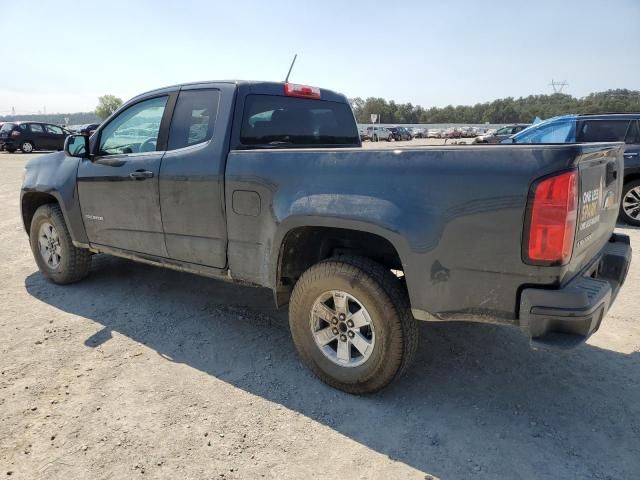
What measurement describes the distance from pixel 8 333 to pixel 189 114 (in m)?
2.28

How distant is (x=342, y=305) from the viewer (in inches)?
110

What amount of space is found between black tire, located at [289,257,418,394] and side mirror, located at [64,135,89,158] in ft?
8.43

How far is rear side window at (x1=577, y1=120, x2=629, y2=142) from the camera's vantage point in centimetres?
783

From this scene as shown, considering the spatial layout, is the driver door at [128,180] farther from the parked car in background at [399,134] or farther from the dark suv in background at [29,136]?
the parked car in background at [399,134]

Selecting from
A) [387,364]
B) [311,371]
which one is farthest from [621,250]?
[311,371]

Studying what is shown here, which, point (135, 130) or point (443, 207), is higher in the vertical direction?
point (135, 130)

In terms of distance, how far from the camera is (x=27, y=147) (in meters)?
22.4

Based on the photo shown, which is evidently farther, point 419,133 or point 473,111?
point 473,111

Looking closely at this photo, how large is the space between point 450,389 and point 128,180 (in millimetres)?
2903

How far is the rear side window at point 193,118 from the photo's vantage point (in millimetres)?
3395

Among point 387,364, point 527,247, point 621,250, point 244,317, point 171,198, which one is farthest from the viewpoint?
point 244,317

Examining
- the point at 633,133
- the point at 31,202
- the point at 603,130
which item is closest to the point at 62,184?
the point at 31,202

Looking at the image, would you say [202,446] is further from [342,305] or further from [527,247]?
[527,247]

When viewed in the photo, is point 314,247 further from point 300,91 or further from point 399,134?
point 399,134
